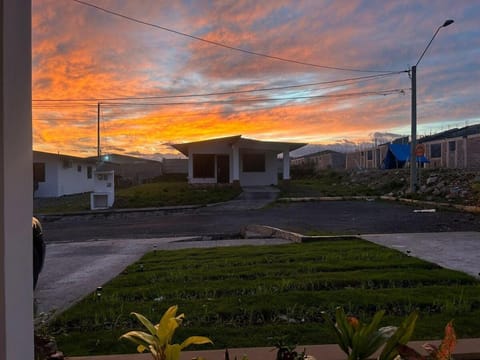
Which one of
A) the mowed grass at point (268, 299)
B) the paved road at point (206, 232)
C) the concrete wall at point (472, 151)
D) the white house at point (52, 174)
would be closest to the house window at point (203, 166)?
the paved road at point (206, 232)

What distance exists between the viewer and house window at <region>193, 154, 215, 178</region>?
2789 cm

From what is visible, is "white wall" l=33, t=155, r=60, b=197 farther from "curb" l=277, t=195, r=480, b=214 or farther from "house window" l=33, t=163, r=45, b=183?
"curb" l=277, t=195, r=480, b=214

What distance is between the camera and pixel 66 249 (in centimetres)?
902

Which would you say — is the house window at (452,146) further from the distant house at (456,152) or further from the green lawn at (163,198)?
the green lawn at (163,198)

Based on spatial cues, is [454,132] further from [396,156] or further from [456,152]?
[456,152]

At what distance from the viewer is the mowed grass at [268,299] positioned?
3176 mm

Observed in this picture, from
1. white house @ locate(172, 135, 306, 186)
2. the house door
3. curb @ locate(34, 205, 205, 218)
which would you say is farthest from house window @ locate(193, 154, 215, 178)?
curb @ locate(34, 205, 205, 218)

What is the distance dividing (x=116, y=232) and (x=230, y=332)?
10103 mm

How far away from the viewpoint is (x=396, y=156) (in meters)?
35.4

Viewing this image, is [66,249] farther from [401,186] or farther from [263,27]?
[401,186]

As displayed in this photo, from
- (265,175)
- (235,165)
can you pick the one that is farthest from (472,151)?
(235,165)

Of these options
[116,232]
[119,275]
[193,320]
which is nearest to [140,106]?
[116,232]

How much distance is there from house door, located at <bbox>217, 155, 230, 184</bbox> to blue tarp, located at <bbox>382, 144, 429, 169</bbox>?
15.3m

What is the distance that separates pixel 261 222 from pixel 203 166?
49.8 ft
